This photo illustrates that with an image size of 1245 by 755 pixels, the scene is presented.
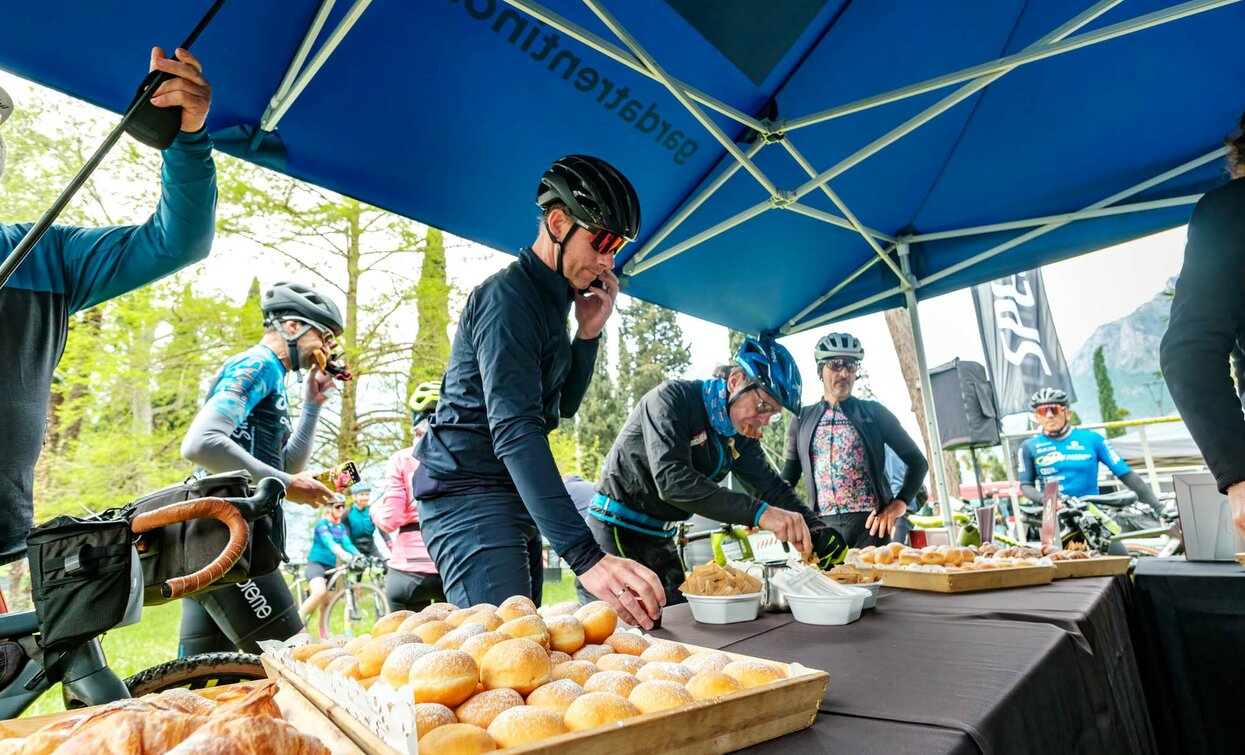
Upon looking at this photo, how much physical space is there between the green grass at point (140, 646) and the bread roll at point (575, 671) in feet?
14.4

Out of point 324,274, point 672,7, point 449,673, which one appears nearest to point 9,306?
point 449,673

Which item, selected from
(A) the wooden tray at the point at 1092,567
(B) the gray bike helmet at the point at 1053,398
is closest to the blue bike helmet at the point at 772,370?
(A) the wooden tray at the point at 1092,567

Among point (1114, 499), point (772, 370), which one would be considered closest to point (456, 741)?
point (772, 370)

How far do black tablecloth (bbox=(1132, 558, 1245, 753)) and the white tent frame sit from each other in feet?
7.02

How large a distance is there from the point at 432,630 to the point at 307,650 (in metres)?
0.18

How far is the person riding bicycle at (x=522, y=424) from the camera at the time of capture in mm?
1286

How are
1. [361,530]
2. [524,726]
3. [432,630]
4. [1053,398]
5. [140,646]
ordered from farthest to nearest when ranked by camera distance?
[361,530]
[140,646]
[1053,398]
[432,630]
[524,726]

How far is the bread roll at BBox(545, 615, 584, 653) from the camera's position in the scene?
3.04ft

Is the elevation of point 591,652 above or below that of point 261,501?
below

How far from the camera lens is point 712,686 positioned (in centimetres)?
72

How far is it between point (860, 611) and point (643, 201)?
2699mm

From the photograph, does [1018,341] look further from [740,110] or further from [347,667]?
[347,667]

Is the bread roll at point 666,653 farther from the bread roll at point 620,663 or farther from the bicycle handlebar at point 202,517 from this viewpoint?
the bicycle handlebar at point 202,517

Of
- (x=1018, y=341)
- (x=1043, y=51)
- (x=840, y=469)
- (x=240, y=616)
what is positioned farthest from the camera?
(x=1018, y=341)
